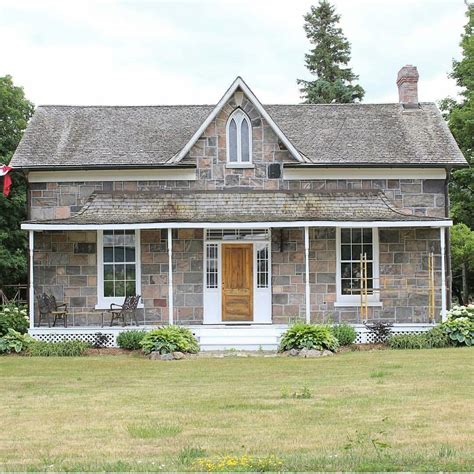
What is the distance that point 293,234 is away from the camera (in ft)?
68.5

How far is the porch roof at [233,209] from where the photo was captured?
19484 mm

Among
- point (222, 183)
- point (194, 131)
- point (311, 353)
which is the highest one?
point (194, 131)

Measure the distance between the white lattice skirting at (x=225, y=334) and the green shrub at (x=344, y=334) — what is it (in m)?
0.50

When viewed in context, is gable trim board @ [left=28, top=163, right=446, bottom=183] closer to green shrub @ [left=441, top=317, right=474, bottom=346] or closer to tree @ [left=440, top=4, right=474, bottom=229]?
green shrub @ [left=441, top=317, right=474, bottom=346]

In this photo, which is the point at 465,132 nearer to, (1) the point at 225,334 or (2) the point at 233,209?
(2) the point at 233,209

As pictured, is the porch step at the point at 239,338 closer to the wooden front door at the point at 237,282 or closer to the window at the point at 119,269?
the wooden front door at the point at 237,282

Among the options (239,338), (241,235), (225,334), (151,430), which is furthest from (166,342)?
(151,430)

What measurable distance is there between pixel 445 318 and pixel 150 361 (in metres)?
7.33

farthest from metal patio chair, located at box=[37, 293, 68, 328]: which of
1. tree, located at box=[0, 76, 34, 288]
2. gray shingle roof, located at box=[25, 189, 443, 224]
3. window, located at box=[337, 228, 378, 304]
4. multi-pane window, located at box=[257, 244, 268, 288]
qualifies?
tree, located at box=[0, 76, 34, 288]

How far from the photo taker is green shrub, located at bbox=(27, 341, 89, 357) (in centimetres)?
1808

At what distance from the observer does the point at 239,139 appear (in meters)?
21.1

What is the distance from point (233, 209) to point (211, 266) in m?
1.58

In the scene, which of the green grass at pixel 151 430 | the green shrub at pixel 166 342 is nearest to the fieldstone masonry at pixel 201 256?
the green shrub at pixel 166 342

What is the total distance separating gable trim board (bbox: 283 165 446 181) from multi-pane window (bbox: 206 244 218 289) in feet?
8.47
